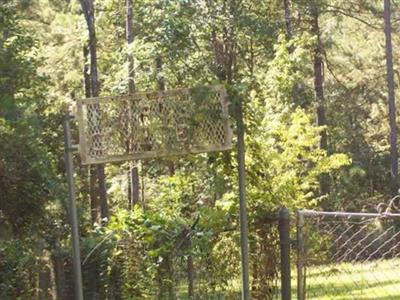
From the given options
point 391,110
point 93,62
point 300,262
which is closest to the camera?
point 300,262

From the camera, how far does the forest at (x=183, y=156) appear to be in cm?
493

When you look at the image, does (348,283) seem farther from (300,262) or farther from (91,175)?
(91,175)

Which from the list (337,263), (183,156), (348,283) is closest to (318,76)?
(348,283)

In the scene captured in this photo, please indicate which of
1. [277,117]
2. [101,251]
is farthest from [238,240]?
[277,117]

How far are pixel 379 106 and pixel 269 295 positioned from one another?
23.8m

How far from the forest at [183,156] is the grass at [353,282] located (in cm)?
52

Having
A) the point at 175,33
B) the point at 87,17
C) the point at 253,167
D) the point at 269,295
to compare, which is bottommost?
the point at 269,295

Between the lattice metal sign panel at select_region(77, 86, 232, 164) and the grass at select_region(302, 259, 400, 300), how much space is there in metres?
1.47

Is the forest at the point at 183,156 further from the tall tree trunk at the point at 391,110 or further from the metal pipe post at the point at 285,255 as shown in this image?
the metal pipe post at the point at 285,255

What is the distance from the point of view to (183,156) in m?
4.53

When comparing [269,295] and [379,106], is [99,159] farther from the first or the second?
[379,106]

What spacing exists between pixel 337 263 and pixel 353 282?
0.57 meters

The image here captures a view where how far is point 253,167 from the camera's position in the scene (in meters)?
5.58

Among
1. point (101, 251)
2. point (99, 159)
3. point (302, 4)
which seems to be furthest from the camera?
point (302, 4)
